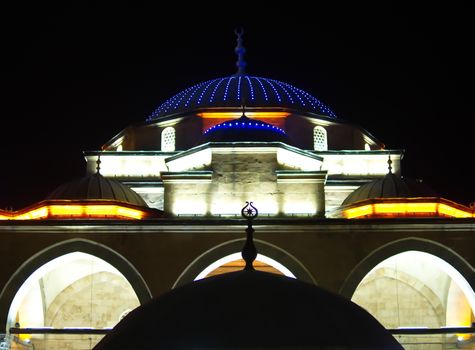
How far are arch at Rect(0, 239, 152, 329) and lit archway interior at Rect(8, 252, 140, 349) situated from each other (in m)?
1.95

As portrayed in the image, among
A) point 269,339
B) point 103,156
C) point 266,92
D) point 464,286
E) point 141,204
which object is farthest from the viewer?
point 266,92

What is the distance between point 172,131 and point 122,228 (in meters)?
6.68

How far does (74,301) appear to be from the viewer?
19.4 meters

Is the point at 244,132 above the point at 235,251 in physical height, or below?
above

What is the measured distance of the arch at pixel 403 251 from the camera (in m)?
16.4

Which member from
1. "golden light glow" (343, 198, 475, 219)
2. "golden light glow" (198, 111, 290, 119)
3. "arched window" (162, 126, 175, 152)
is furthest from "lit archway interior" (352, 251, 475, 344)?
"arched window" (162, 126, 175, 152)

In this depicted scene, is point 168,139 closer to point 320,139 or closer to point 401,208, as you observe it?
point 320,139

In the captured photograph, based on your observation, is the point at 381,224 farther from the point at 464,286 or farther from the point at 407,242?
the point at 464,286

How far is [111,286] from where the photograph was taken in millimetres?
19422

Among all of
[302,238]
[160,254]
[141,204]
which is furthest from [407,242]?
[141,204]

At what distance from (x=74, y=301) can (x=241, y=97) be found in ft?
26.5

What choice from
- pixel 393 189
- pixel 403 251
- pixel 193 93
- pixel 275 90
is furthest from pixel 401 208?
pixel 193 93

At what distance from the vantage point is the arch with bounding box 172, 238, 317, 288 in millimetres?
16438

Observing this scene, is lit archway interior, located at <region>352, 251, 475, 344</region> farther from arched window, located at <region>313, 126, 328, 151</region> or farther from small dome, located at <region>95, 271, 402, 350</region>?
small dome, located at <region>95, 271, 402, 350</region>
